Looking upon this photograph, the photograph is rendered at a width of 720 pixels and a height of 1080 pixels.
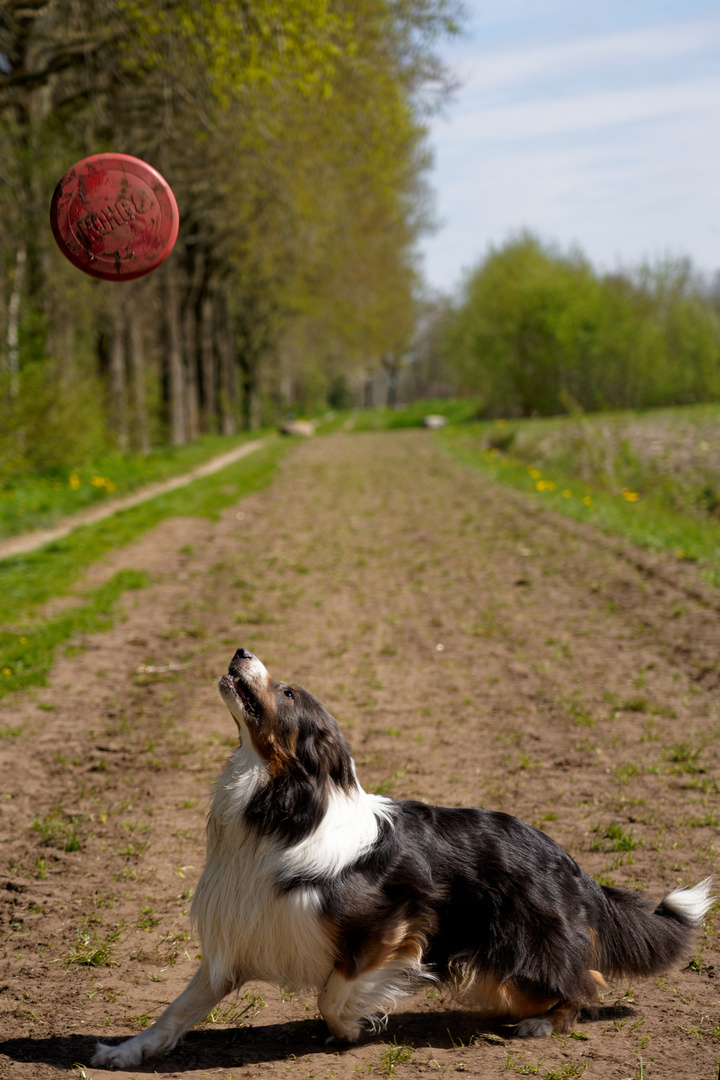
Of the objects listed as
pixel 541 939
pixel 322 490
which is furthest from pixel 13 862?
pixel 322 490

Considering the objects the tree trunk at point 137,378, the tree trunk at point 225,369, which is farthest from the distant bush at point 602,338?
the tree trunk at point 137,378

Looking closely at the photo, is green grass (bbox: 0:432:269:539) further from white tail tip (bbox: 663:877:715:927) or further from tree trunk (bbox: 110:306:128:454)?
white tail tip (bbox: 663:877:715:927)

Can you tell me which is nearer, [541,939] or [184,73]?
[541,939]

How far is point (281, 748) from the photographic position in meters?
3.21

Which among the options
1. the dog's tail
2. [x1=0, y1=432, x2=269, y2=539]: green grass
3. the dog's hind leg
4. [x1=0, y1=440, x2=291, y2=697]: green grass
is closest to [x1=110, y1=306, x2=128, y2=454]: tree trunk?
[x1=0, y1=432, x2=269, y2=539]: green grass

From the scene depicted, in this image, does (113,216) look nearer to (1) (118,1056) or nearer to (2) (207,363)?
(1) (118,1056)

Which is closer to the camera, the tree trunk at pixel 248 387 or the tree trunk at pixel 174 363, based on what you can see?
the tree trunk at pixel 174 363

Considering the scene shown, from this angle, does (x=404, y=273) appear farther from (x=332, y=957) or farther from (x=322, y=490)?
(x=332, y=957)

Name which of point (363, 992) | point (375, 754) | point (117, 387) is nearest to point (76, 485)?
point (117, 387)

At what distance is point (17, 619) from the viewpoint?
909 cm

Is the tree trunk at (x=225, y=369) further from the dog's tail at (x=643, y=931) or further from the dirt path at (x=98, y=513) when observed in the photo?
the dog's tail at (x=643, y=931)

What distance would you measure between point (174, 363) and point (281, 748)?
2475 cm

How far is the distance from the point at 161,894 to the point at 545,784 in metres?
2.51

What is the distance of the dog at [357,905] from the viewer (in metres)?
3.21
